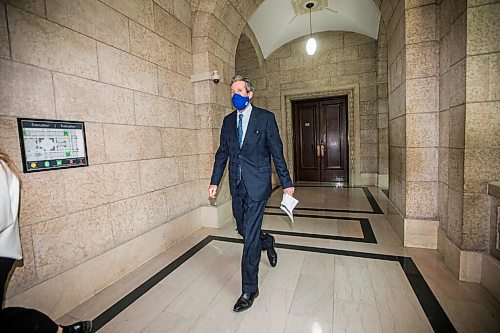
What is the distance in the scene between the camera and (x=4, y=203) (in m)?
1.15

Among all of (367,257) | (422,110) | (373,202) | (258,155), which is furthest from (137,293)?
(373,202)

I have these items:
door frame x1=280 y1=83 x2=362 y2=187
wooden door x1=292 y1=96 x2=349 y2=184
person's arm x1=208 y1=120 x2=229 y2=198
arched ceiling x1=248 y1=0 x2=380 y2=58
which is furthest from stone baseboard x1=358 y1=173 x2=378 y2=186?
person's arm x1=208 y1=120 x2=229 y2=198

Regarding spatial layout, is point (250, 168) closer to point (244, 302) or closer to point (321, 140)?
point (244, 302)

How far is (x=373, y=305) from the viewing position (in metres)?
1.80

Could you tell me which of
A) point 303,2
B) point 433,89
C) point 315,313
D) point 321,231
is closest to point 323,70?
point 303,2

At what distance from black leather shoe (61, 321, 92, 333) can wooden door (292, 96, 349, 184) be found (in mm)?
6356

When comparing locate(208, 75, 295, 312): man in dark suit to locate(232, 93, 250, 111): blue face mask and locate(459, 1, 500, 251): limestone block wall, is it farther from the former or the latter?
locate(459, 1, 500, 251): limestone block wall

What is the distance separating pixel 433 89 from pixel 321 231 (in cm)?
206

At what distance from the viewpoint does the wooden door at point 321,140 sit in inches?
268

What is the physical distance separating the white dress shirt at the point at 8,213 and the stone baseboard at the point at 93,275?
25.6 inches

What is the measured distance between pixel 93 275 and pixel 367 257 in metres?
2.56

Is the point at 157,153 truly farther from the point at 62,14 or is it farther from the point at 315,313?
the point at 315,313

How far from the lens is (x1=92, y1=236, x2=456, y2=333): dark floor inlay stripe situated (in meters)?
1.65

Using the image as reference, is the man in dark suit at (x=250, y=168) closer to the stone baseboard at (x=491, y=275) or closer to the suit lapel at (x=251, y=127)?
the suit lapel at (x=251, y=127)
